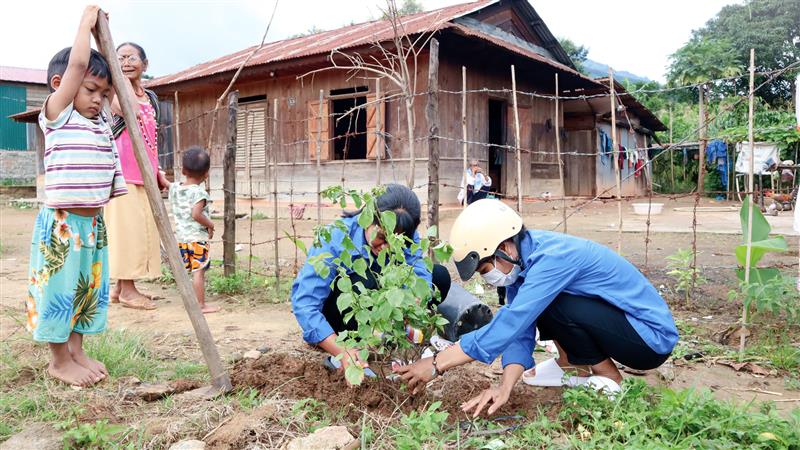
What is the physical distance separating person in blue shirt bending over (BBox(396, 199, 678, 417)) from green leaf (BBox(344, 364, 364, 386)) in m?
0.24

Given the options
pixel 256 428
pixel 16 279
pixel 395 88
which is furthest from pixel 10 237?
pixel 256 428

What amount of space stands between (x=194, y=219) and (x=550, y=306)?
2802 millimetres

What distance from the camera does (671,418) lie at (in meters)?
1.95

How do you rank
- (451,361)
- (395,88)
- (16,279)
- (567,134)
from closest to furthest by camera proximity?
(451,361) < (16,279) < (395,88) < (567,134)

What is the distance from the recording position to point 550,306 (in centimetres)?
229

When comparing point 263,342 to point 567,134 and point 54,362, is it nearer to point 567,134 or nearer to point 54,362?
point 54,362

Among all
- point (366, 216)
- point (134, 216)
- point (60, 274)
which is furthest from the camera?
point (134, 216)

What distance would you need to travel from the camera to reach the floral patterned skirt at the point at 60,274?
7.83 ft

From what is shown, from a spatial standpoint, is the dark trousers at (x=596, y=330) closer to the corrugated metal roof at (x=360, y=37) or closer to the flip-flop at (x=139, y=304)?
the flip-flop at (x=139, y=304)

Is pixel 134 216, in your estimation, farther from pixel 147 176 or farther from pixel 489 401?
pixel 489 401

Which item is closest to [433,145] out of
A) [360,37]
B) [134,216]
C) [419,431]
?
[134,216]

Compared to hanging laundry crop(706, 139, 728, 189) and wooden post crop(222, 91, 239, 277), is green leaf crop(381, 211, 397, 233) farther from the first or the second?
hanging laundry crop(706, 139, 728, 189)

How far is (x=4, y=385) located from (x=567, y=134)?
48.7 feet

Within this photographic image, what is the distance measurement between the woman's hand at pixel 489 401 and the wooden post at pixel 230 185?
3.19 meters
